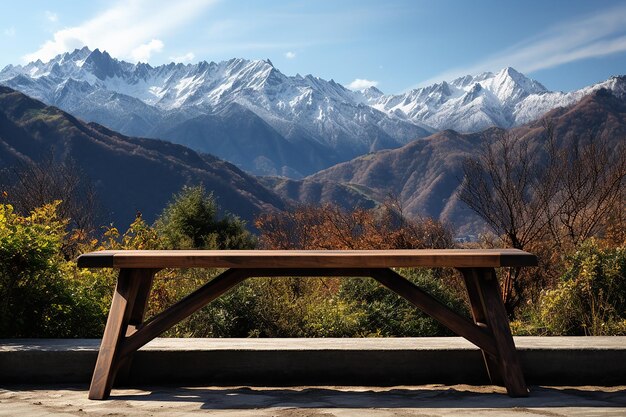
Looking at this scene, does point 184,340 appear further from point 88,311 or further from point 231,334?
point 231,334

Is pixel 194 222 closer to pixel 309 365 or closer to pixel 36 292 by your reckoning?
pixel 36 292

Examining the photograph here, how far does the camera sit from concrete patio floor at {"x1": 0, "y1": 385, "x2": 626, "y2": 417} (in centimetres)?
317

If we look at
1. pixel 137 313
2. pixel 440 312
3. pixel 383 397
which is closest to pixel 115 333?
pixel 137 313

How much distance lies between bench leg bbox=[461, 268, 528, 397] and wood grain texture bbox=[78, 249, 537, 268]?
193 millimetres

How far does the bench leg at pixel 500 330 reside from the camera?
11.5 ft

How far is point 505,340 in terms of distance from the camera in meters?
3.54

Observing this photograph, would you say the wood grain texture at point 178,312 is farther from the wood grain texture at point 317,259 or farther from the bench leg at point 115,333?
the wood grain texture at point 317,259

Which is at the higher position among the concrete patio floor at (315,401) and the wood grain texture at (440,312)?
the wood grain texture at (440,312)

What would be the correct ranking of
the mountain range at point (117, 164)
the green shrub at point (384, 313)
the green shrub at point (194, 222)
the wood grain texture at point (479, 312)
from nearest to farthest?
the wood grain texture at point (479, 312)
the green shrub at point (384, 313)
the green shrub at point (194, 222)
the mountain range at point (117, 164)

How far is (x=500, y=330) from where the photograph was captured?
11.6 ft

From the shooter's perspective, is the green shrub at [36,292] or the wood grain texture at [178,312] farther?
the green shrub at [36,292]

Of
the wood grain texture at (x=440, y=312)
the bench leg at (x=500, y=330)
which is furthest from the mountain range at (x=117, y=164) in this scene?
the bench leg at (x=500, y=330)

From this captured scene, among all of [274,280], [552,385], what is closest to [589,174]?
[274,280]

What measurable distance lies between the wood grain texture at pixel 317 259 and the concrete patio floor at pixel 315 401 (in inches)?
27.5
